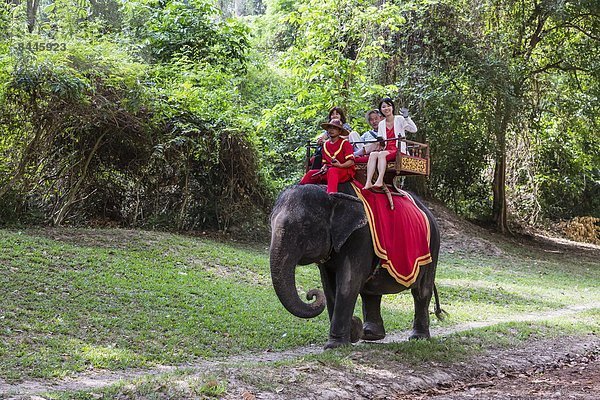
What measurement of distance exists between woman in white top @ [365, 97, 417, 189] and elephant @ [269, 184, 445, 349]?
382mm

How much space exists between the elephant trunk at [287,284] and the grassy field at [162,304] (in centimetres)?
60

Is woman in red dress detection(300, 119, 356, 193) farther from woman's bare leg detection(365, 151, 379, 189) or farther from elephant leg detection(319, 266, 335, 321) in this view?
elephant leg detection(319, 266, 335, 321)

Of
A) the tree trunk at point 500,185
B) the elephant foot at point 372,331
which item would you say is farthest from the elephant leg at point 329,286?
the tree trunk at point 500,185

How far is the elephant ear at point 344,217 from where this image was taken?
8.41 meters

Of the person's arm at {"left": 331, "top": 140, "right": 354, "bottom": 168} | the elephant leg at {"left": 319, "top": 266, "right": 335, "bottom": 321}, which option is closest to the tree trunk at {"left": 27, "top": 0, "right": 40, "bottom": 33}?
the person's arm at {"left": 331, "top": 140, "right": 354, "bottom": 168}

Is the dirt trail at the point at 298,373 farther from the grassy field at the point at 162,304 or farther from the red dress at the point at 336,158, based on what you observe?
the red dress at the point at 336,158

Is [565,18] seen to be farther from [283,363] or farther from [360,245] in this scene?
[283,363]

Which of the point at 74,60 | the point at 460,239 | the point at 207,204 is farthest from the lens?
the point at 460,239

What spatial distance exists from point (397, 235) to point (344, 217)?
90cm

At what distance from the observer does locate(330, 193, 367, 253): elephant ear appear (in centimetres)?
841

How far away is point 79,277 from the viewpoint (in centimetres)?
1179

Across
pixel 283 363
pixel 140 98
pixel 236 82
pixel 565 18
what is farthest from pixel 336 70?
pixel 283 363

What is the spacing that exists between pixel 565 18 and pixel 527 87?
269 centimetres

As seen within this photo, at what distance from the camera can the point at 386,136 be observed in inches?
371
